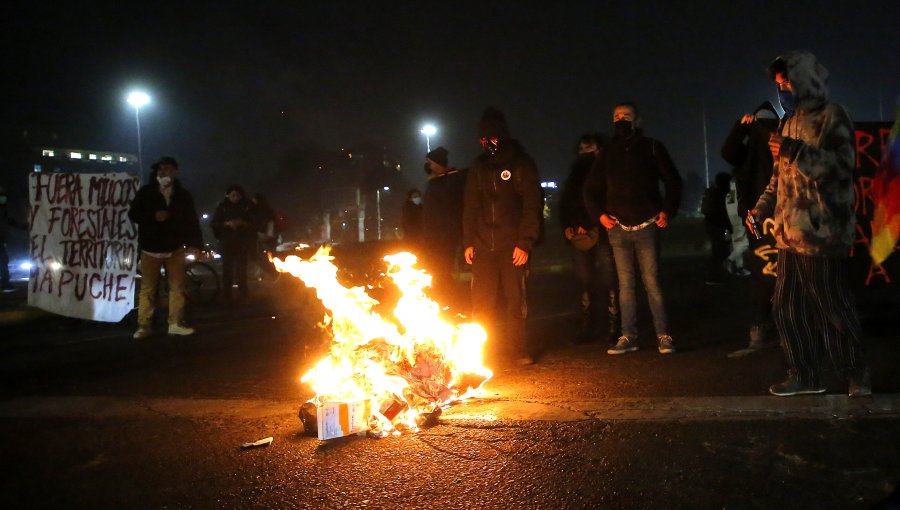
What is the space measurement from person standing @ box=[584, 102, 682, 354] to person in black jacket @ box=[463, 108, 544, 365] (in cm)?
68

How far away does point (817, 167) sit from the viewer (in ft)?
13.9

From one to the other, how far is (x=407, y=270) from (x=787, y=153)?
9.03 feet

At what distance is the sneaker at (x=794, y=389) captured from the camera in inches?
175

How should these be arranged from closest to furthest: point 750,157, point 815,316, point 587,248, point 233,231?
1. point 815,316
2. point 750,157
3. point 587,248
4. point 233,231

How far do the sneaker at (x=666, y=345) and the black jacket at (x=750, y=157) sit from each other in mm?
1221

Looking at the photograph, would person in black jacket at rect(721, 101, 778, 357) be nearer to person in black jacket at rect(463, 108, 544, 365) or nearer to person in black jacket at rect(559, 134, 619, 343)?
person in black jacket at rect(559, 134, 619, 343)

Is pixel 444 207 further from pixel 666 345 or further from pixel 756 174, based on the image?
pixel 756 174

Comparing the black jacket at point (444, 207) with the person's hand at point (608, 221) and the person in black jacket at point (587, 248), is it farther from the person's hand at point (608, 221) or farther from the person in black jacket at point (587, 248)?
the person's hand at point (608, 221)

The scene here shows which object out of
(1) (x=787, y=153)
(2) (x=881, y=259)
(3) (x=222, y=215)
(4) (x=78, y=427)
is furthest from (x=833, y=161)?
(3) (x=222, y=215)

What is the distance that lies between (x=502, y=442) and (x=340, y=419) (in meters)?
0.97

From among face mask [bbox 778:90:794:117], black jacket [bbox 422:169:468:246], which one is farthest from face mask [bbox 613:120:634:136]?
black jacket [bbox 422:169:468:246]

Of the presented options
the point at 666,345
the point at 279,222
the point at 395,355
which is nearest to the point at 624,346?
the point at 666,345

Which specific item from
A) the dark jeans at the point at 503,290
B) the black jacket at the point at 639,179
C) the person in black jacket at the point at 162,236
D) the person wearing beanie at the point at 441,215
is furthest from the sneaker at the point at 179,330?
the black jacket at the point at 639,179

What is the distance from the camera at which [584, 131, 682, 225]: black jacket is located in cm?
602
